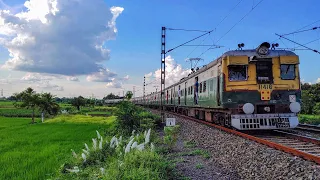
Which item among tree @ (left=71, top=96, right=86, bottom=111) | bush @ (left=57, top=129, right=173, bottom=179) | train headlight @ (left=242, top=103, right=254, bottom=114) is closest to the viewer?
bush @ (left=57, top=129, right=173, bottom=179)

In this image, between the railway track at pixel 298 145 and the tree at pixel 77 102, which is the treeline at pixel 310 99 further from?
the tree at pixel 77 102

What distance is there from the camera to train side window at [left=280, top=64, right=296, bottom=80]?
11.5 m

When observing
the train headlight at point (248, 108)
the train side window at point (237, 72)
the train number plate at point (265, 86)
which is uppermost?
the train side window at point (237, 72)

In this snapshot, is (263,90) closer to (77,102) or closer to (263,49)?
(263,49)

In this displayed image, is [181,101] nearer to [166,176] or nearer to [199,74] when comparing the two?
[199,74]

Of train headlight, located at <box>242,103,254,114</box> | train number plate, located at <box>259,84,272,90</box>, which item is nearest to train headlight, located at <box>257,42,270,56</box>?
train number plate, located at <box>259,84,272,90</box>

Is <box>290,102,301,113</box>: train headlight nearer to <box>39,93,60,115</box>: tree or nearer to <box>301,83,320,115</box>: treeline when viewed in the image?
<box>301,83,320,115</box>: treeline

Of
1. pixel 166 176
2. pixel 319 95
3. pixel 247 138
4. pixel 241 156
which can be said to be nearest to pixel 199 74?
pixel 247 138

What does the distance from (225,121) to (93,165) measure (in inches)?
279

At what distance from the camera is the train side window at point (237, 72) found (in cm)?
1149

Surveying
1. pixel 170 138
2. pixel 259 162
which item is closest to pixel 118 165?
pixel 259 162

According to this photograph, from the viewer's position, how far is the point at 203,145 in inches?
380

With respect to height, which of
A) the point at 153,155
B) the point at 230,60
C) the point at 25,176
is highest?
the point at 230,60

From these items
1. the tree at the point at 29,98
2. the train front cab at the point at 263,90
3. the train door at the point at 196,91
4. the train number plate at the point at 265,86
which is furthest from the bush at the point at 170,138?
the tree at the point at 29,98
